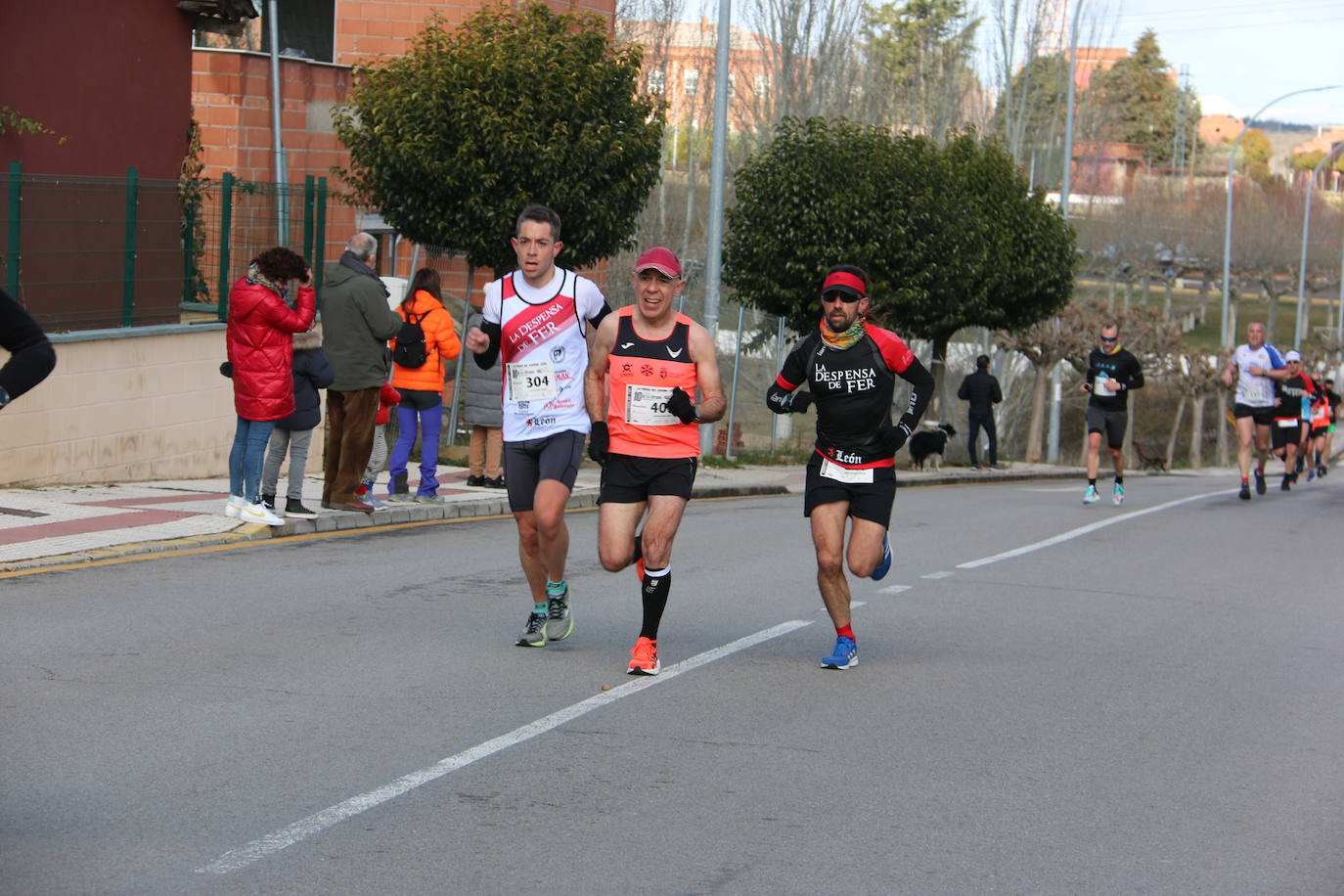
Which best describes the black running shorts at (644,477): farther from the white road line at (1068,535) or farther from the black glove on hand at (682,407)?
the white road line at (1068,535)

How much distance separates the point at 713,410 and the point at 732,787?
7.26 feet

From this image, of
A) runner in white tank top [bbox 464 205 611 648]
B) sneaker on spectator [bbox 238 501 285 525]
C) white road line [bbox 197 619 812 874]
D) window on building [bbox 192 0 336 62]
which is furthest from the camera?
window on building [bbox 192 0 336 62]

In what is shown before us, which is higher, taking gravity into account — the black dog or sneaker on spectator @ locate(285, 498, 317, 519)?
sneaker on spectator @ locate(285, 498, 317, 519)

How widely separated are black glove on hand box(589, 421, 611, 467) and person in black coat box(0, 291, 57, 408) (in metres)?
2.94

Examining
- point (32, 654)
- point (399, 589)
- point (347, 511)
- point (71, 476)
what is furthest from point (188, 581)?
point (71, 476)

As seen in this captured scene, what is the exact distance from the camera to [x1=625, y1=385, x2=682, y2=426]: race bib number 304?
7.69m

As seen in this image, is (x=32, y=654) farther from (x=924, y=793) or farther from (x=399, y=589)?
(x=924, y=793)

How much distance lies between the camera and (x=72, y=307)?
1423 centimetres

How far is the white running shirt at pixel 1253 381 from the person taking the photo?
2075 centimetres

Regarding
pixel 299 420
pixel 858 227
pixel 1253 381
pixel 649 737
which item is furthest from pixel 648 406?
pixel 858 227

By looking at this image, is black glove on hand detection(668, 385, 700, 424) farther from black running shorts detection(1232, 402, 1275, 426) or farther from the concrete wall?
black running shorts detection(1232, 402, 1275, 426)

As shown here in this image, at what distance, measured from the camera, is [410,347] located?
1362 centimetres

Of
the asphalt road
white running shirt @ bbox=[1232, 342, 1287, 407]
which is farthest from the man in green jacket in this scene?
white running shirt @ bbox=[1232, 342, 1287, 407]

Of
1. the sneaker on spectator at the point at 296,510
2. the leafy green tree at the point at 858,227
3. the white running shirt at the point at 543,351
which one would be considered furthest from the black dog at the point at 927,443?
the white running shirt at the point at 543,351
